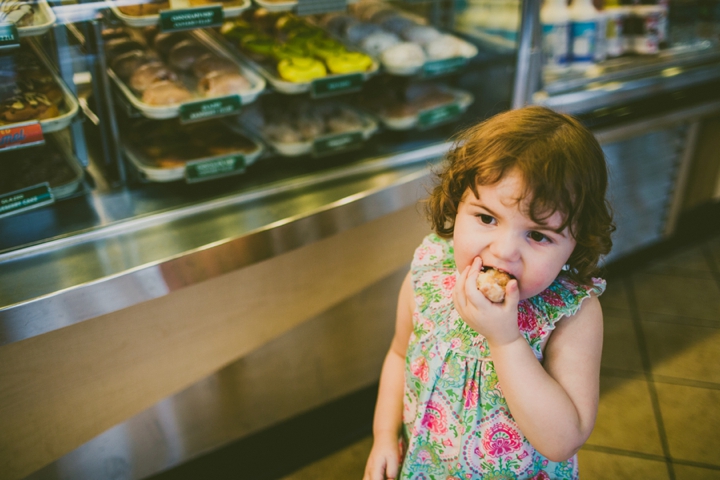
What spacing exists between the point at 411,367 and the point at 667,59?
205 centimetres

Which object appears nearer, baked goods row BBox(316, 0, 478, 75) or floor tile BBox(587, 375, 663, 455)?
baked goods row BBox(316, 0, 478, 75)

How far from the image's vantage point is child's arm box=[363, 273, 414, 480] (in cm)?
105

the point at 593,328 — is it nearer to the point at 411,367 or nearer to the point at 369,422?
the point at 411,367

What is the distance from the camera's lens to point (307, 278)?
1707mm

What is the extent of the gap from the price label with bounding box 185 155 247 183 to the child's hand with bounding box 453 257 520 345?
2.96 feet

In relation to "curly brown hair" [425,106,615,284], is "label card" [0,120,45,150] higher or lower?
lower

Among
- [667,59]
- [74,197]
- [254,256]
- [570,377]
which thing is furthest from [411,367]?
[667,59]

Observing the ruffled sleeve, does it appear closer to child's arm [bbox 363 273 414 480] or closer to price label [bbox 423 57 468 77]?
child's arm [bbox 363 273 414 480]

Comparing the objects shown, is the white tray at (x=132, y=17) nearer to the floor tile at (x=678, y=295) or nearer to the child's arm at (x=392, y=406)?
the child's arm at (x=392, y=406)

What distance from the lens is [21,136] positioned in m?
1.20

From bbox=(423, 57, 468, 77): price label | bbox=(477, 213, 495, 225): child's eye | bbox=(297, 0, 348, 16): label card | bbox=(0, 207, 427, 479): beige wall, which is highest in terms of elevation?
bbox=(297, 0, 348, 16): label card

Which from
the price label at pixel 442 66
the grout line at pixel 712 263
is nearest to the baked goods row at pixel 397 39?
the price label at pixel 442 66

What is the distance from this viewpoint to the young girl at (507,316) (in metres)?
0.81

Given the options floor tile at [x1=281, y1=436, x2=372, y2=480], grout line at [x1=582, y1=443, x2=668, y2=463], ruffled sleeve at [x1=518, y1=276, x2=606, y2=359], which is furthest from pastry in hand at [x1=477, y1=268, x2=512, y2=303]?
grout line at [x1=582, y1=443, x2=668, y2=463]
